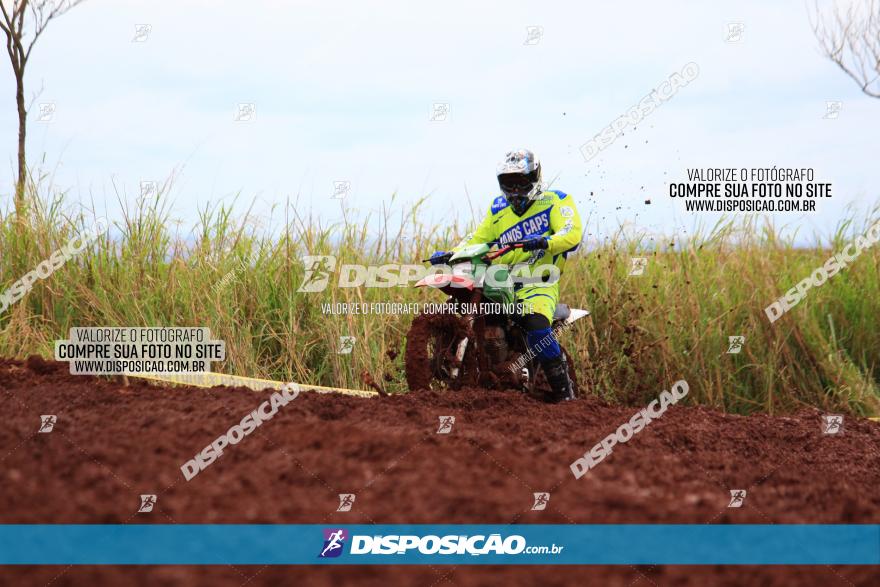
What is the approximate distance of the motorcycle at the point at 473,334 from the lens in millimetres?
6457

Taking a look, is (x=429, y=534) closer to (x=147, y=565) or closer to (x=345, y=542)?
(x=345, y=542)

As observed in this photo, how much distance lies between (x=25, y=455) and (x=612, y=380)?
5.75m

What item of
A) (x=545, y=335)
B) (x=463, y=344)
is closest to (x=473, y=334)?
(x=463, y=344)

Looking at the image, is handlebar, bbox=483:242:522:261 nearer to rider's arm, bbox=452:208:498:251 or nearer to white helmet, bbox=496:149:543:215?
white helmet, bbox=496:149:543:215

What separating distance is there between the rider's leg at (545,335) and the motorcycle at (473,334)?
10 centimetres

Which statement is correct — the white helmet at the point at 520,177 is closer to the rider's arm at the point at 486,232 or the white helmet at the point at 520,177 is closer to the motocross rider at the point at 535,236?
the motocross rider at the point at 535,236

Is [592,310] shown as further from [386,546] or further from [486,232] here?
[386,546]

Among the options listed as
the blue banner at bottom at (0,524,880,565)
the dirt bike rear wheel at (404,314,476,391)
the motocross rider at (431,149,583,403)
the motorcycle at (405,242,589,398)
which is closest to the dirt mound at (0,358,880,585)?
the blue banner at bottom at (0,524,880,565)

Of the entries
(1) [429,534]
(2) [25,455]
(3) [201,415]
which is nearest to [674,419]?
(3) [201,415]

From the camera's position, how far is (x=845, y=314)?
8828 millimetres

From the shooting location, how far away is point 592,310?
8.55 meters

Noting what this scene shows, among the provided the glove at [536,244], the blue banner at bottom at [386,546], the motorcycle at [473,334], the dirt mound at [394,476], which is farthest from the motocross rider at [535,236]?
the blue banner at bottom at [386,546]

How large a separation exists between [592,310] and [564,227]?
1825mm

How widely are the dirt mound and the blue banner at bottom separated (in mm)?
58
